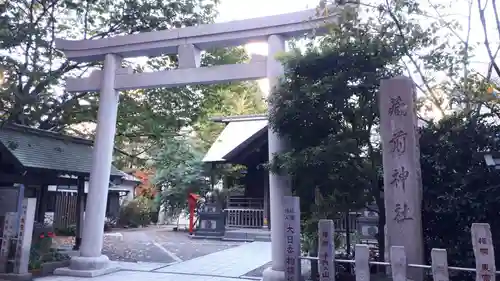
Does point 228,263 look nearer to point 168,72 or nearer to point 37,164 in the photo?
point 168,72

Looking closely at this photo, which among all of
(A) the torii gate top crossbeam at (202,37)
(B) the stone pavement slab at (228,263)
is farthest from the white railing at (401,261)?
(A) the torii gate top crossbeam at (202,37)

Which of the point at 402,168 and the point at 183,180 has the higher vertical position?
the point at 183,180

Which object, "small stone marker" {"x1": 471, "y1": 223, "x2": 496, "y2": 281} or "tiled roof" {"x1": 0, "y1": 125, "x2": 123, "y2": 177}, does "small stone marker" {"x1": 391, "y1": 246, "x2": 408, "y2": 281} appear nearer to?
"small stone marker" {"x1": 471, "y1": 223, "x2": 496, "y2": 281}

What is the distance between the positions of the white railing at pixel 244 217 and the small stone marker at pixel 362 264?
13076 mm

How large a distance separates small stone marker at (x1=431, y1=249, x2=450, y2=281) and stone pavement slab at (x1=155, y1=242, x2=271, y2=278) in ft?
17.3

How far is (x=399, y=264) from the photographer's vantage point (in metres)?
4.88

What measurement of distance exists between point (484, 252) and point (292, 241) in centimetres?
266

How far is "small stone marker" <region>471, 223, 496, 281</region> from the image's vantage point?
454cm

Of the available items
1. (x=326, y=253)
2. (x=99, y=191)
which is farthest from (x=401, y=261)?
(x=99, y=191)

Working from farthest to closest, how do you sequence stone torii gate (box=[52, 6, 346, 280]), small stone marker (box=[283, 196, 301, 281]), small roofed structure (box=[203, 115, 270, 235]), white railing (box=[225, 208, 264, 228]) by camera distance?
white railing (box=[225, 208, 264, 228])
small roofed structure (box=[203, 115, 270, 235])
stone torii gate (box=[52, 6, 346, 280])
small stone marker (box=[283, 196, 301, 281])

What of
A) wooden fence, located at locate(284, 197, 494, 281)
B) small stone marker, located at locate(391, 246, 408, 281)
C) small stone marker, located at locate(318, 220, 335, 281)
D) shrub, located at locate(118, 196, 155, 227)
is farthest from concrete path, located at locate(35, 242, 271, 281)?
shrub, located at locate(118, 196, 155, 227)

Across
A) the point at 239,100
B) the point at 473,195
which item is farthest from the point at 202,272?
the point at 239,100

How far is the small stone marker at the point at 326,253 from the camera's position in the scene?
217 inches

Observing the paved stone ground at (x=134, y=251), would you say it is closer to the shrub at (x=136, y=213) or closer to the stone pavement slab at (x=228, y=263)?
the stone pavement slab at (x=228, y=263)
